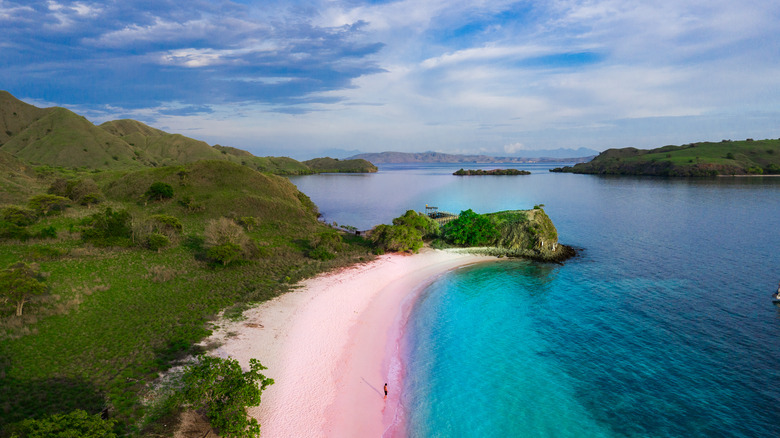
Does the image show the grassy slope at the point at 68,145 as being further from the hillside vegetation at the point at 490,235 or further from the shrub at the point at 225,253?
the hillside vegetation at the point at 490,235

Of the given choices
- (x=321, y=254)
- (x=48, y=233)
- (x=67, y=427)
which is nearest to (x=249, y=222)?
(x=321, y=254)

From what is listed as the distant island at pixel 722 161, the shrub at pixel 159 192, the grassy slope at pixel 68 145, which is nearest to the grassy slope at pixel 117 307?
the shrub at pixel 159 192

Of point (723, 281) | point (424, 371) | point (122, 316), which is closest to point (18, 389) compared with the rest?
point (122, 316)

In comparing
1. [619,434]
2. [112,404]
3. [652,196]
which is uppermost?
[652,196]

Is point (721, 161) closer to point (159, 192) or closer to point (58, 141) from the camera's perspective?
point (159, 192)

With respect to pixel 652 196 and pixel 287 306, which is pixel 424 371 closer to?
pixel 287 306

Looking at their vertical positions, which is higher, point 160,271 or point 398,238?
point 398,238
